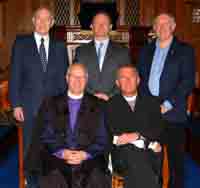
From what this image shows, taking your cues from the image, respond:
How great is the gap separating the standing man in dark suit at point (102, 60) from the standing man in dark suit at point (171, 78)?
0.85 feet

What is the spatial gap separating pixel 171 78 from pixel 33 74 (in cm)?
105

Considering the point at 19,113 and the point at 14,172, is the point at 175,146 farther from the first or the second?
the point at 14,172

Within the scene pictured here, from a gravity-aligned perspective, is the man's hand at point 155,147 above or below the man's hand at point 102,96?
below

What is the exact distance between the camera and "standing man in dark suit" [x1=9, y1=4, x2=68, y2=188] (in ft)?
11.5

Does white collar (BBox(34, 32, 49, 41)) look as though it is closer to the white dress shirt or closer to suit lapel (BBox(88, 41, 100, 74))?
the white dress shirt

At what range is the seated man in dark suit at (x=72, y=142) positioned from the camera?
3.01 meters

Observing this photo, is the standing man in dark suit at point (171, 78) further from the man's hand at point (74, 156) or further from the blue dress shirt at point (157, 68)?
the man's hand at point (74, 156)

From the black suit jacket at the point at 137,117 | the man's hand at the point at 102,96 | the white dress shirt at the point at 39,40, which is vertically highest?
the white dress shirt at the point at 39,40

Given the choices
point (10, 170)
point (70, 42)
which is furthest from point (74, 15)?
point (10, 170)

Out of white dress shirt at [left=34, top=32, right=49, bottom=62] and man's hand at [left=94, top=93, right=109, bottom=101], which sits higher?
white dress shirt at [left=34, top=32, right=49, bottom=62]

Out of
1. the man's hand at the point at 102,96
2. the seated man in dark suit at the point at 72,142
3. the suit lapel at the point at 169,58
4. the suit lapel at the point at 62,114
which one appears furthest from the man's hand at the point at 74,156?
the suit lapel at the point at 169,58

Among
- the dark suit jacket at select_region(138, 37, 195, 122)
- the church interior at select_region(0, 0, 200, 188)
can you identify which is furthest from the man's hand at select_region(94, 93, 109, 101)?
the church interior at select_region(0, 0, 200, 188)

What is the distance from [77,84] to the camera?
10.1ft

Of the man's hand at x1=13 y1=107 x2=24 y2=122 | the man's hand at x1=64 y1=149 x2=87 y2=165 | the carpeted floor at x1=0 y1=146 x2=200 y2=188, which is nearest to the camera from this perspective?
the man's hand at x1=64 y1=149 x2=87 y2=165
